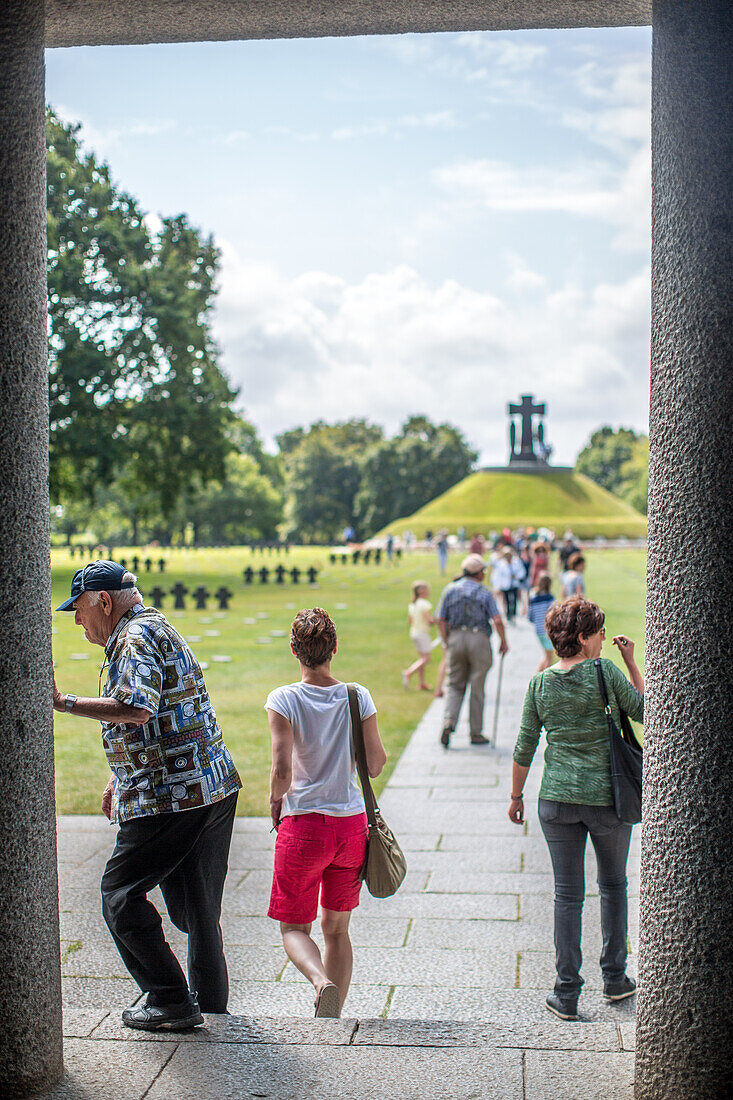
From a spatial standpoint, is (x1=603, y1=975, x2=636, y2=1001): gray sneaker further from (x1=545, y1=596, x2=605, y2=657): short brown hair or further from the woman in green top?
(x1=545, y1=596, x2=605, y2=657): short brown hair

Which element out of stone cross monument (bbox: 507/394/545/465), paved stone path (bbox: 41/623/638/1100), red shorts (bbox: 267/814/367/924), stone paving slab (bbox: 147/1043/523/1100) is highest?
stone cross monument (bbox: 507/394/545/465)

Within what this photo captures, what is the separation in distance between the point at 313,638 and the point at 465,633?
19.4 feet

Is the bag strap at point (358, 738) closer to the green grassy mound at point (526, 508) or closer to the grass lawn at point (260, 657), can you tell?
the grass lawn at point (260, 657)

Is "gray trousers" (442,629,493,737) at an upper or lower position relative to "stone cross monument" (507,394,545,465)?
lower

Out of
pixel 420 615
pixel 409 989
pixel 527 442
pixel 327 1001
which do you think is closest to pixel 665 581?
pixel 327 1001

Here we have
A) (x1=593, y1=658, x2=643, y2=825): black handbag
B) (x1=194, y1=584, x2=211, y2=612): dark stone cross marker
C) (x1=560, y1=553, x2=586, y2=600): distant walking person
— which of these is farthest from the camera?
(x1=194, y1=584, x2=211, y2=612): dark stone cross marker

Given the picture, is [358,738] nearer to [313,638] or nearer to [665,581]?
[313,638]

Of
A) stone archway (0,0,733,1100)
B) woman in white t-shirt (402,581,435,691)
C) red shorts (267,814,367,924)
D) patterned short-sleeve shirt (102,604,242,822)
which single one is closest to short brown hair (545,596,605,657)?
red shorts (267,814,367,924)

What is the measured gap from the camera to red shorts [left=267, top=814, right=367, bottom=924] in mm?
3951

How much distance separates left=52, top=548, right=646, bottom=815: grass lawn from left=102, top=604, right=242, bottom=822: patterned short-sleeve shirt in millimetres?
4317

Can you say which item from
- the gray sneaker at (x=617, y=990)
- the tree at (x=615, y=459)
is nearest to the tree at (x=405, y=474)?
the tree at (x=615, y=459)

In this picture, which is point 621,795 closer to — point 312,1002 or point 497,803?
point 312,1002

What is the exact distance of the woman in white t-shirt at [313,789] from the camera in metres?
3.96

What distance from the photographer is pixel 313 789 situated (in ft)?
13.0
